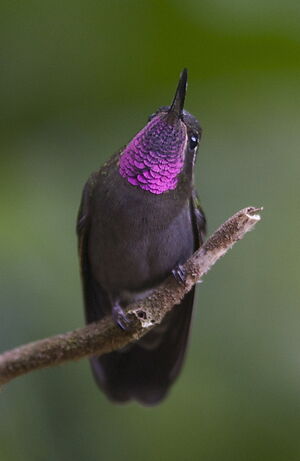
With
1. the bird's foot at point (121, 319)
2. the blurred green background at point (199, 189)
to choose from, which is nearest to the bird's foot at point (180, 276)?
the bird's foot at point (121, 319)

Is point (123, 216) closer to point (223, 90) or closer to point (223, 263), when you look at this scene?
point (223, 263)

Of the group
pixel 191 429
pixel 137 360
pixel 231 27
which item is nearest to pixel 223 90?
pixel 231 27

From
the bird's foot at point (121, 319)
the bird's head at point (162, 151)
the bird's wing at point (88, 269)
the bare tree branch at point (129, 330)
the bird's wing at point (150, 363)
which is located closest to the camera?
the bare tree branch at point (129, 330)

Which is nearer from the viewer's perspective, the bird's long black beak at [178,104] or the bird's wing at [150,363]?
the bird's long black beak at [178,104]

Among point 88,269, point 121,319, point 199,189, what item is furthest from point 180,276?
point 199,189

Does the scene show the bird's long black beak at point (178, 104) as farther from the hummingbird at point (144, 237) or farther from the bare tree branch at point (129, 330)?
the bare tree branch at point (129, 330)
